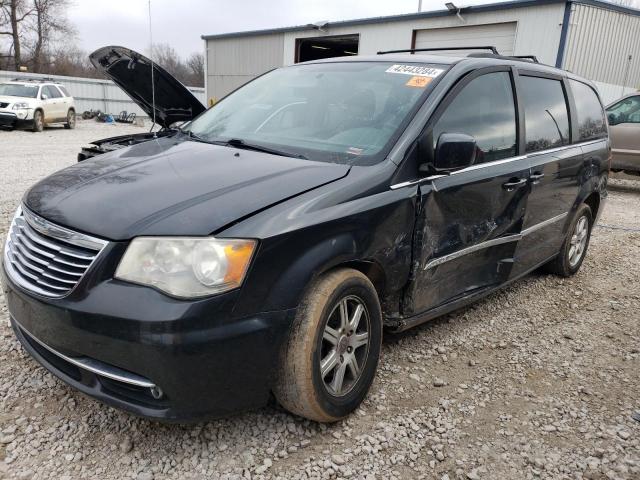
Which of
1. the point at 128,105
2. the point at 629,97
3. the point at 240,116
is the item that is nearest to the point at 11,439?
the point at 240,116

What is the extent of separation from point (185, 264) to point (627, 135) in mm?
10150

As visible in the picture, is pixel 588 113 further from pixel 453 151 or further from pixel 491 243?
pixel 453 151

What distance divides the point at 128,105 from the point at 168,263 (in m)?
29.3

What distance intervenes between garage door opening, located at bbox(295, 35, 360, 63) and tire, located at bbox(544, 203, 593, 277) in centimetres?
1462

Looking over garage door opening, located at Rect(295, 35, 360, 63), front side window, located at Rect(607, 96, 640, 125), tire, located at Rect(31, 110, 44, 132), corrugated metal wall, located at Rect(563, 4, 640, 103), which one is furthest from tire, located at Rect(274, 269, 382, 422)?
tire, located at Rect(31, 110, 44, 132)

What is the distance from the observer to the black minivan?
6.51 ft

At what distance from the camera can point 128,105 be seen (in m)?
28.7

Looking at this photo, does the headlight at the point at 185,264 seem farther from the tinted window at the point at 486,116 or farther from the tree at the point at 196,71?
the tree at the point at 196,71

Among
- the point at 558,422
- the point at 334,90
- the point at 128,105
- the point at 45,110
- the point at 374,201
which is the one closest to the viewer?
the point at 374,201

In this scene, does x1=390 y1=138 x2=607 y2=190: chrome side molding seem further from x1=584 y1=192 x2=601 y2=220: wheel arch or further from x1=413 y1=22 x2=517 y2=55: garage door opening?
x1=413 y1=22 x2=517 y2=55: garage door opening

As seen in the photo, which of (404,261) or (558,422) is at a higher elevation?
(404,261)

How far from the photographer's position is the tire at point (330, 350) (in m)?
2.22

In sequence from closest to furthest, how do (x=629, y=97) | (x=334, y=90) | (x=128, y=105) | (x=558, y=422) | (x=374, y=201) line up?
(x=374, y=201) < (x=558, y=422) < (x=334, y=90) < (x=629, y=97) < (x=128, y=105)

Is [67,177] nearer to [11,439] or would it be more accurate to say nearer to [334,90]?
[11,439]
